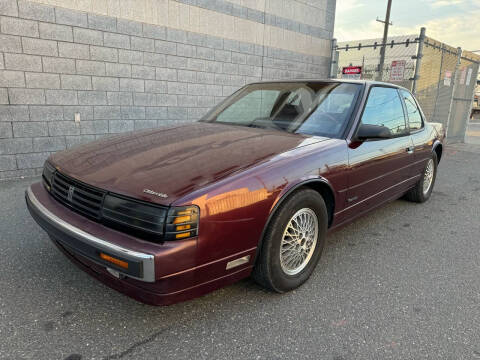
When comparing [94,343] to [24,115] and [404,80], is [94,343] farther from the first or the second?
[404,80]

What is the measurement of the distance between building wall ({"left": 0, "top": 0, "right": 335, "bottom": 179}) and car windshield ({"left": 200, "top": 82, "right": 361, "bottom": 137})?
3.11 m

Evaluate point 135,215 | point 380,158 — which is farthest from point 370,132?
point 135,215

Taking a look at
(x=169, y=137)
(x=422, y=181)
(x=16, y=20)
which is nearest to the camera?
(x=169, y=137)

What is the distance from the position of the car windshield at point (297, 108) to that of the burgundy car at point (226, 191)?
0.01 m

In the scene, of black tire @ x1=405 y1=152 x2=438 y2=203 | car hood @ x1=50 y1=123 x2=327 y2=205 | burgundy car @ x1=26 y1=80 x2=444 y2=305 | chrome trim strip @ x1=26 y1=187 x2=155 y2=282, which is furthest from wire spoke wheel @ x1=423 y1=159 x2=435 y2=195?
chrome trim strip @ x1=26 y1=187 x2=155 y2=282

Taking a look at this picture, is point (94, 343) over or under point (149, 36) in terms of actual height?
under

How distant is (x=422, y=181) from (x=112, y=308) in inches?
157

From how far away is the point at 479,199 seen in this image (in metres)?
5.04

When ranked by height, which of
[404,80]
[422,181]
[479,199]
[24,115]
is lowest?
[479,199]

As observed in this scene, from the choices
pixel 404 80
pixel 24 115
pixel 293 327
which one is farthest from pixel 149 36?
pixel 404 80

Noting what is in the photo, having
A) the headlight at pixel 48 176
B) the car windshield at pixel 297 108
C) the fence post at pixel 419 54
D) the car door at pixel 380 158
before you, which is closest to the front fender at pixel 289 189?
the car door at pixel 380 158

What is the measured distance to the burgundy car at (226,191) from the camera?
1.79m

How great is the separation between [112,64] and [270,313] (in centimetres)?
526

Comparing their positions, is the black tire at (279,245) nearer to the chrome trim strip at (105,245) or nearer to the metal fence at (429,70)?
the chrome trim strip at (105,245)
